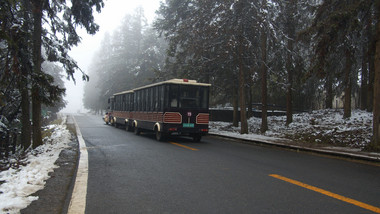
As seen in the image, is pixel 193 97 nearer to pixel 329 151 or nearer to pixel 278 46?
pixel 329 151

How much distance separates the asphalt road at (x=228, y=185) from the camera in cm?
454

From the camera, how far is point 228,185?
583 cm

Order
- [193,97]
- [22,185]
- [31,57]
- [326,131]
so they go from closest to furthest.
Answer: [22,185]
[31,57]
[193,97]
[326,131]

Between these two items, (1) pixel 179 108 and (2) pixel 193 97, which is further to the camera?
(2) pixel 193 97

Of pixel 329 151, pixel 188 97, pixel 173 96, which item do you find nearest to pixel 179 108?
pixel 173 96

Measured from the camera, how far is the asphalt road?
4.54 m

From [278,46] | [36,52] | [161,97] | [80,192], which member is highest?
[278,46]

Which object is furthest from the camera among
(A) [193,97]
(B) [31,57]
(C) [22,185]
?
(A) [193,97]

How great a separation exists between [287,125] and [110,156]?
14.2 m

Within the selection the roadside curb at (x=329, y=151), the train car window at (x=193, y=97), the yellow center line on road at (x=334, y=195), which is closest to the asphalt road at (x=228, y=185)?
the yellow center line on road at (x=334, y=195)

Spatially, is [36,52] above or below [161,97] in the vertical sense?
above

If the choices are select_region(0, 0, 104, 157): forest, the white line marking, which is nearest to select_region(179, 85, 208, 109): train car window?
select_region(0, 0, 104, 157): forest

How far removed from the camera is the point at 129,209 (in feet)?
14.4

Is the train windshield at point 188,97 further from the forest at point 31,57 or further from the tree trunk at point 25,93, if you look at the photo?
the tree trunk at point 25,93
